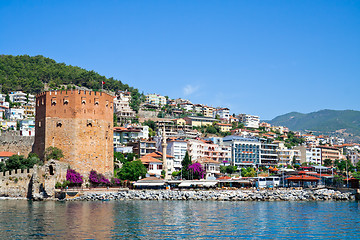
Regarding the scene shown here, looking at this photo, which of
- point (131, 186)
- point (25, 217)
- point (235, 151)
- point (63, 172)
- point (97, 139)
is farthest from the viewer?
point (235, 151)

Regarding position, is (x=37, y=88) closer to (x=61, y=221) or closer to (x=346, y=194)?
(x=346, y=194)

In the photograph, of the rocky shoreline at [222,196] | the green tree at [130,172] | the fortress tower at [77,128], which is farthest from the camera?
the green tree at [130,172]

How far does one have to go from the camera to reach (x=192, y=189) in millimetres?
41125

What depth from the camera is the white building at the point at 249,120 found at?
399 ft

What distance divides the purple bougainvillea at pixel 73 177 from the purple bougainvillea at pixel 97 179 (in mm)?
1065

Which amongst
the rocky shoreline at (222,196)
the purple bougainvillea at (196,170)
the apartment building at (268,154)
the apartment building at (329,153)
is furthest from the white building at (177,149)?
the apartment building at (329,153)

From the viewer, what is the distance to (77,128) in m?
38.3

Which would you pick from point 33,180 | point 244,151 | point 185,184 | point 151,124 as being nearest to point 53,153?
point 33,180

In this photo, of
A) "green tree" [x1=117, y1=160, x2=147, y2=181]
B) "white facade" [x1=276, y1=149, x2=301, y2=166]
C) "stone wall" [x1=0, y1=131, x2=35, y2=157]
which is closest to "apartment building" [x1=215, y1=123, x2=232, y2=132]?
"white facade" [x1=276, y1=149, x2=301, y2=166]

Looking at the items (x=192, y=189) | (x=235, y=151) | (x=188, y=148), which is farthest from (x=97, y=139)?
(x=235, y=151)

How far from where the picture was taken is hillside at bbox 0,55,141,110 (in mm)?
98375

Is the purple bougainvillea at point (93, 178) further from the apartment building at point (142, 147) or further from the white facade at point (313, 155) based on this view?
the white facade at point (313, 155)

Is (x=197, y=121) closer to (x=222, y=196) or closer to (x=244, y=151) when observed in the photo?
(x=244, y=151)

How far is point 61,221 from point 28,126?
57.5 m
